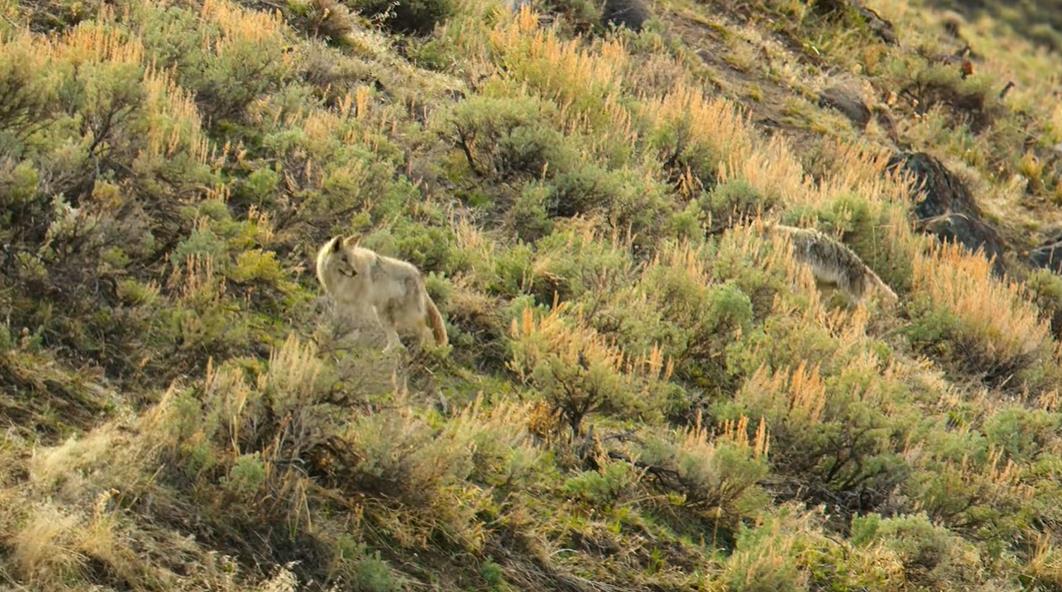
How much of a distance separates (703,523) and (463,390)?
159 centimetres

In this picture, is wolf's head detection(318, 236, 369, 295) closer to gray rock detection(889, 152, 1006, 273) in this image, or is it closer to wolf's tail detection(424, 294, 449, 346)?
wolf's tail detection(424, 294, 449, 346)

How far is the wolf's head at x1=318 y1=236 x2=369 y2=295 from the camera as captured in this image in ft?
27.3

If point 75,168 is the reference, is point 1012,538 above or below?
below

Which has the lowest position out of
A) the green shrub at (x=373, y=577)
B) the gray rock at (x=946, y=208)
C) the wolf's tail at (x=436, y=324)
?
the gray rock at (x=946, y=208)

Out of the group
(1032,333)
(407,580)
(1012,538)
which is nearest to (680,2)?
(1032,333)


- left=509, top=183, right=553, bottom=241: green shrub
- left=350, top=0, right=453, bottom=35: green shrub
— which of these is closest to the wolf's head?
left=509, top=183, right=553, bottom=241: green shrub

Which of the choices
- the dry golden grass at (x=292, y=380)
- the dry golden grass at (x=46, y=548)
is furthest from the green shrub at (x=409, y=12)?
the dry golden grass at (x=46, y=548)

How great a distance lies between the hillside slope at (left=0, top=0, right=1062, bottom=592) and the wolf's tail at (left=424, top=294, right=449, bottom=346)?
0.21 m

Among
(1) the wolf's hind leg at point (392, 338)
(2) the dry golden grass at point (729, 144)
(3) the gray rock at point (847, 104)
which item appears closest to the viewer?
(1) the wolf's hind leg at point (392, 338)

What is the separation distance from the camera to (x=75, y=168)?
8398mm

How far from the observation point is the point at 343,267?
8336mm

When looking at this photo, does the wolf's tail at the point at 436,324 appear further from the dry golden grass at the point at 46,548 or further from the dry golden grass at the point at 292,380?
the dry golden grass at the point at 46,548

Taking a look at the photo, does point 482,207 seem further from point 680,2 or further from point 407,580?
point 680,2

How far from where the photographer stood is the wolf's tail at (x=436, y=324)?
8.70 m
